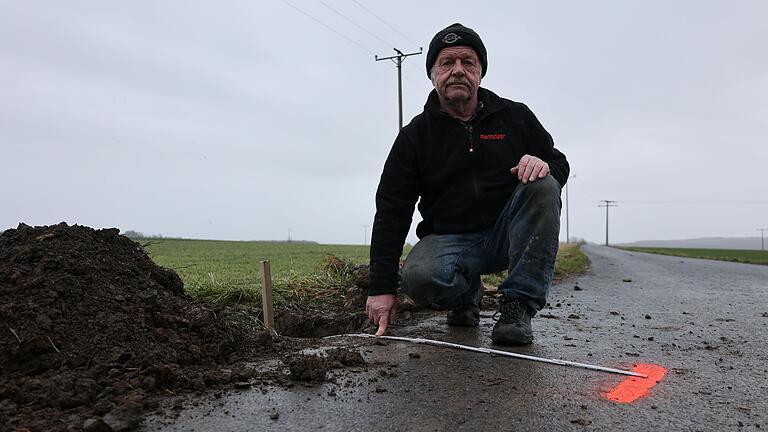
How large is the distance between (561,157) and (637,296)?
291cm

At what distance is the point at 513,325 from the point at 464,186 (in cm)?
89

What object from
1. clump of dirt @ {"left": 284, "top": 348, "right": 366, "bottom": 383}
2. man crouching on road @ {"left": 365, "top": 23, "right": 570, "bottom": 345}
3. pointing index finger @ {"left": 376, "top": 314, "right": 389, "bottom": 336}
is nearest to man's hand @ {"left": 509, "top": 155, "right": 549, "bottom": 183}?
man crouching on road @ {"left": 365, "top": 23, "right": 570, "bottom": 345}

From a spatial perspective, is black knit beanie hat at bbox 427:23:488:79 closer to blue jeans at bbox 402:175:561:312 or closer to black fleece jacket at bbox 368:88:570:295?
black fleece jacket at bbox 368:88:570:295

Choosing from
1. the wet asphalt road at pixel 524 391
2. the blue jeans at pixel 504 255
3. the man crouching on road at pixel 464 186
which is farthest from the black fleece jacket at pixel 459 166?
the wet asphalt road at pixel 524 391

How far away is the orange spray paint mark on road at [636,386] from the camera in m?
2.01

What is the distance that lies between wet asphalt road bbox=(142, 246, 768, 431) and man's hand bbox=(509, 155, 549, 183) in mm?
908

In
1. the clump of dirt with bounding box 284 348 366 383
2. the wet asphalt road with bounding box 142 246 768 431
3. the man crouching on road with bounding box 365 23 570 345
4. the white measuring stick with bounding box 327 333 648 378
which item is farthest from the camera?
the man crouching on road with bounding box 365 23 570 345

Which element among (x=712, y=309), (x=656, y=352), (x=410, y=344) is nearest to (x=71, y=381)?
(x=410, y=344)

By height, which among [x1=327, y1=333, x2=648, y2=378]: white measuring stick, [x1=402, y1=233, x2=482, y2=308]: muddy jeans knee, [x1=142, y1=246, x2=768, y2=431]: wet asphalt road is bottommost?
[x1=142, y1=246, x2=768, y2=431]: wet asphalt road

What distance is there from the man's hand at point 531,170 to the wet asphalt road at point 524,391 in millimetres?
908

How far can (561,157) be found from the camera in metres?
3.51

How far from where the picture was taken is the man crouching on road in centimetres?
311

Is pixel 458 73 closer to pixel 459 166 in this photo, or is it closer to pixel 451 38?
pixel 451 38

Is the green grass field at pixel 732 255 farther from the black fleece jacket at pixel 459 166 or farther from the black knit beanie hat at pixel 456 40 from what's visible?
the black knit beanie hat at pixel 456 40
